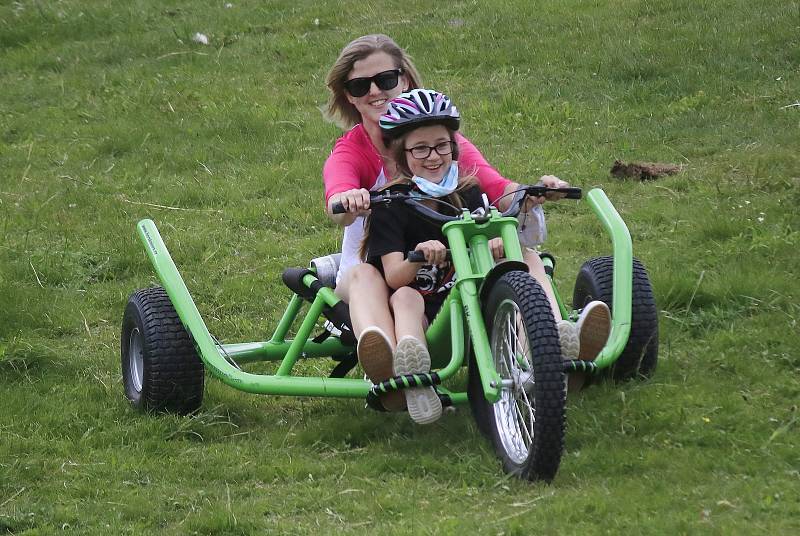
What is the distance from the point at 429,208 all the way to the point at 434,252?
28cm

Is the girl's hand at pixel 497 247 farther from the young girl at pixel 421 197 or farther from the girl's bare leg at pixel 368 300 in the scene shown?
the girl's bare leg at pixel 368 300

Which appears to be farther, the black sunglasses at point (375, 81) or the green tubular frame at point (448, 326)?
the black sunglasses at point (375, 81)

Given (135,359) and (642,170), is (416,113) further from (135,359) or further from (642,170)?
(642,170)

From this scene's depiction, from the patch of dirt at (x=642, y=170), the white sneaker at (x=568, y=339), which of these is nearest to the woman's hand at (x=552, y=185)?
the white sneaker at (x=568, y=339)

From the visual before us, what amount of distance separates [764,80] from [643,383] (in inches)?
222

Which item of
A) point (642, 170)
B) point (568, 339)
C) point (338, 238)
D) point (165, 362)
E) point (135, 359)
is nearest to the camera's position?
point (568, 339)

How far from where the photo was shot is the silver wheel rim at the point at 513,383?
A: 15.8 ft

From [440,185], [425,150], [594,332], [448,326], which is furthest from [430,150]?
[594,332]

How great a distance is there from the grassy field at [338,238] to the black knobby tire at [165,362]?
0.37 ft

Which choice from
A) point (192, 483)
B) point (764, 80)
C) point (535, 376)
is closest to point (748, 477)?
point (535, 376)

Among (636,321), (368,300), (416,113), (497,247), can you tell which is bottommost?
(636,321)

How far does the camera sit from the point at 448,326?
5.30 metres

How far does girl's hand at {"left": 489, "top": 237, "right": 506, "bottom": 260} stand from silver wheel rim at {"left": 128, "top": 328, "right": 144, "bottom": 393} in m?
1.86

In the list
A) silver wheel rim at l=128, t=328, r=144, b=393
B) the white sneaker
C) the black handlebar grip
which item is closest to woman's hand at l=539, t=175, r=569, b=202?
the black handlebar grip
